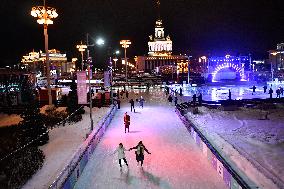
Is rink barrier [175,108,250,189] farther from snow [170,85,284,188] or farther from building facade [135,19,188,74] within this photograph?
building facade [135,19,188,74]

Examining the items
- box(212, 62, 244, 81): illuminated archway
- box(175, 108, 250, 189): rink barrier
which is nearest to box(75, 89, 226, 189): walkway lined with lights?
box(175, 108, 250, 189): rink barrier

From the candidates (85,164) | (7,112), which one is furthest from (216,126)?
(7,112)

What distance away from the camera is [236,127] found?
26.1m

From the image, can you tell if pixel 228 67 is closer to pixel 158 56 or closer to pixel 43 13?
pixel 43 13

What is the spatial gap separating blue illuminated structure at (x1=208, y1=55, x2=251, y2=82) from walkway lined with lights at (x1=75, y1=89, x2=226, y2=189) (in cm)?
5735

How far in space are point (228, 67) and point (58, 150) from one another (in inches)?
2708

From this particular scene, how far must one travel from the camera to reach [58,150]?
17.1m

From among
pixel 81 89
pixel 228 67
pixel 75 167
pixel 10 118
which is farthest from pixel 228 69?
pixel 75 167

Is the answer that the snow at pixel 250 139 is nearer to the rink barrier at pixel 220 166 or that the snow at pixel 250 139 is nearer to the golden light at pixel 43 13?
the rink barrier at pixel 220 166

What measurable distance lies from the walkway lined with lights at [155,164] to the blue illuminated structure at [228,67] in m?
57.3

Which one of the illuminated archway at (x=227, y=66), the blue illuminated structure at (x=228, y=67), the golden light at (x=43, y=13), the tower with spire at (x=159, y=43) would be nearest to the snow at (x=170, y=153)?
the golden light at (x=43, y=13)

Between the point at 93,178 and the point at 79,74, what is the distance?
890 cm

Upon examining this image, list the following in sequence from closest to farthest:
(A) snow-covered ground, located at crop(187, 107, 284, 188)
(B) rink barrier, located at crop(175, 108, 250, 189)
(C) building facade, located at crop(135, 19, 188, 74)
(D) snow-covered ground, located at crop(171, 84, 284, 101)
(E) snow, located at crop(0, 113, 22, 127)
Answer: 1. (B) rink barrier, located at crop(175, 108, 250, 189)
2. (A) snow-covered ground, located at crop(187, 107, 284, 188)
3. (E) snow, located at crop(0, 113, 22, 127)
4. (D) snow-covered ground, located at crop(171, 84, 284, 101)
5. (C) building facade, located at crop(135, 19, 188, 74)

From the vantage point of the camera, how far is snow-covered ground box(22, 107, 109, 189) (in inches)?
491
